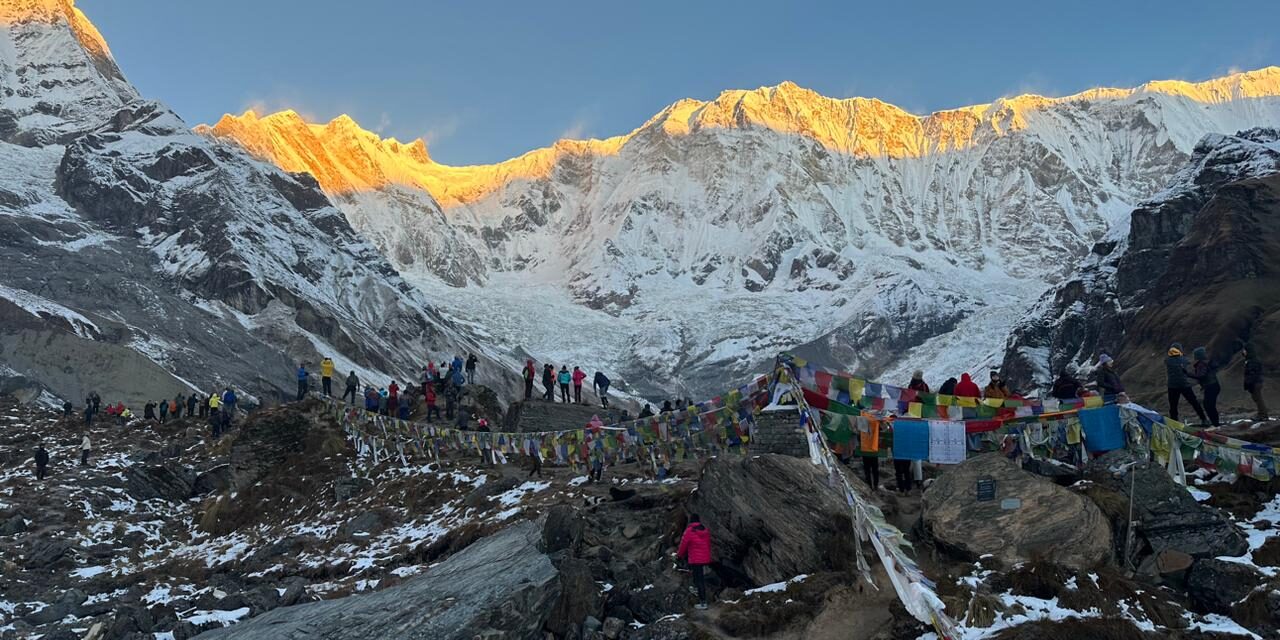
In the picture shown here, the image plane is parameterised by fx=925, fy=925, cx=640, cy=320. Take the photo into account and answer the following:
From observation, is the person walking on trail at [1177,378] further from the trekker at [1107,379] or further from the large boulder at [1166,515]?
the large boulder at [1166,515]

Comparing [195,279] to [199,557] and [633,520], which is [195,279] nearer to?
[199,557]

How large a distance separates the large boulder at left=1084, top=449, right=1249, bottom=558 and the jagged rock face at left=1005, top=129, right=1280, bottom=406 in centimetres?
4301

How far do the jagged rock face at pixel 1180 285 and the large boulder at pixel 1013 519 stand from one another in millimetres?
44261

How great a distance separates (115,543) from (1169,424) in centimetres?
2568

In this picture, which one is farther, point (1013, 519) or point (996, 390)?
point (996, 390)

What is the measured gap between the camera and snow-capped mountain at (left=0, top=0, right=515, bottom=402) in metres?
91.9

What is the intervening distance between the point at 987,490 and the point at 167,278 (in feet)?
481

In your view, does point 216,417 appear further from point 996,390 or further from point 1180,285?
point 1180,285

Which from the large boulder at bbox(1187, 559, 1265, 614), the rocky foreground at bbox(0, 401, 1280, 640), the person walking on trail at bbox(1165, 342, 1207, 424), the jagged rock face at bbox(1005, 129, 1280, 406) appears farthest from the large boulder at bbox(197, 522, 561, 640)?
the jagged rock face at bbox(1005, 129, 1280, 406)

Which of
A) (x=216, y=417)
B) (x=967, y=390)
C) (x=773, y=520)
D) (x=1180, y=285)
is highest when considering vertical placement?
(x=1180, y=285)

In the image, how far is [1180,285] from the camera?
291 feet

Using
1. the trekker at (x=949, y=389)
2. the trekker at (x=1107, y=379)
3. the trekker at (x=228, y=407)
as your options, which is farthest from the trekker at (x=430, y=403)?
the trekker at (x=1107, y=379)

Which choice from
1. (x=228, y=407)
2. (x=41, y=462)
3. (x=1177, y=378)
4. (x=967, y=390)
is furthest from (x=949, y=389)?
(x=228, y=407)

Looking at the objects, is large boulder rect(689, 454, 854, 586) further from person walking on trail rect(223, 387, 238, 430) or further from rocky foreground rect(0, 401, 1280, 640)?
person walking on trail rect(223, 387, 238, 430)
